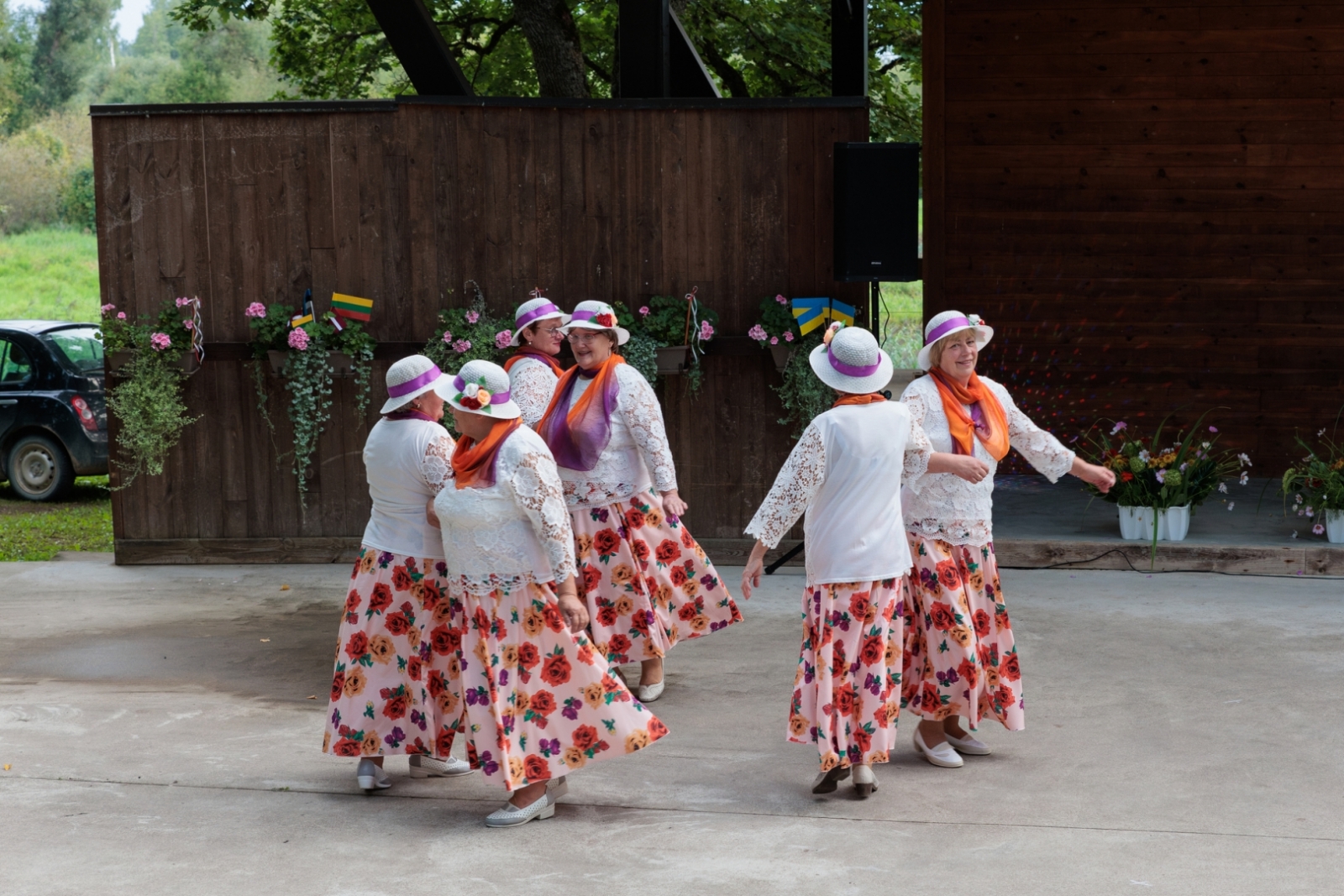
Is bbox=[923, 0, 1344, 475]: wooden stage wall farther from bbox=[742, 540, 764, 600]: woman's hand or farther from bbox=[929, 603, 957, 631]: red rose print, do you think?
bbox=[742, 540, 764, 600]: woman's hand

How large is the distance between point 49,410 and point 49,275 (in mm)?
19634

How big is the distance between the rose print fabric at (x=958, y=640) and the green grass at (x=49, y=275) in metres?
23.0

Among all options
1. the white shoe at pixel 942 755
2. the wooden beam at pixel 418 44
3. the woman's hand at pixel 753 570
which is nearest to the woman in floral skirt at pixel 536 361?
the woman's hand at pixel 753 570

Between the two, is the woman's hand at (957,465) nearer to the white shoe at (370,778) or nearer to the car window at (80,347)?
the white shoe at (370,778)

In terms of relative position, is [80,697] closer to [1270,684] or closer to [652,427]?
[652,427]

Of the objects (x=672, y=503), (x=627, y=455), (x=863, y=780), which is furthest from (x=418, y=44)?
(x=863, y=780)

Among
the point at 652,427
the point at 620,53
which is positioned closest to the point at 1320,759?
the point at 652,427

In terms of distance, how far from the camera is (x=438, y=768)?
504cm

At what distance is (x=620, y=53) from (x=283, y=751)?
4954 millimetres

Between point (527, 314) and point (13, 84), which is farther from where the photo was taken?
point (13, 84)

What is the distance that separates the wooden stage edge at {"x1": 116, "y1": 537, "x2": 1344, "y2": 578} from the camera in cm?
782

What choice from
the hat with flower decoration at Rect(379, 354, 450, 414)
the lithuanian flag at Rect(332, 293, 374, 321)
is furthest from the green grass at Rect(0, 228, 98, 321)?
the hat with flower decoration at Rect(379, 354, 450, 414)

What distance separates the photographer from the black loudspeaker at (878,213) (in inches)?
310

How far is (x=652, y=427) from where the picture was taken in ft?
18.7
